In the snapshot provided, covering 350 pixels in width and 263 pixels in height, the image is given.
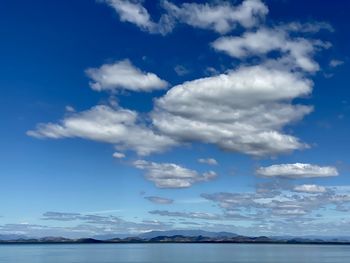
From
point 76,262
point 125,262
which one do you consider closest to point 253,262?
point 125,262

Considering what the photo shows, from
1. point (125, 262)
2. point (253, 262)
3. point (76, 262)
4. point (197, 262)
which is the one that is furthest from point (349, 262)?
A: point (76, 262)

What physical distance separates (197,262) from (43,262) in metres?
50.5

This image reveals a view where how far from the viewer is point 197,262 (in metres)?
140

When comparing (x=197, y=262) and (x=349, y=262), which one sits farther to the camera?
(x=349, y=262)

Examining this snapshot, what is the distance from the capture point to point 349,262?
15188cm

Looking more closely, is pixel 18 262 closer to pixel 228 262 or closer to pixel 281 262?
pixel 228 262

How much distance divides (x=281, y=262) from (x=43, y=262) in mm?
76487

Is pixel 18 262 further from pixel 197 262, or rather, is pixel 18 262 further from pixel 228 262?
pixel 228 262

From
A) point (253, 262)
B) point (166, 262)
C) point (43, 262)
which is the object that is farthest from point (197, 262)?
point (43, 262)

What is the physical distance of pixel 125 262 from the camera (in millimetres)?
150750

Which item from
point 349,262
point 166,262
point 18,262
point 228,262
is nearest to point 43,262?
point 18,262

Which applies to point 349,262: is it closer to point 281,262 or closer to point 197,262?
point 281,262

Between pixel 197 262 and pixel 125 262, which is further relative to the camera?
pixel 125 262

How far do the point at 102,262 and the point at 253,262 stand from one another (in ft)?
159
